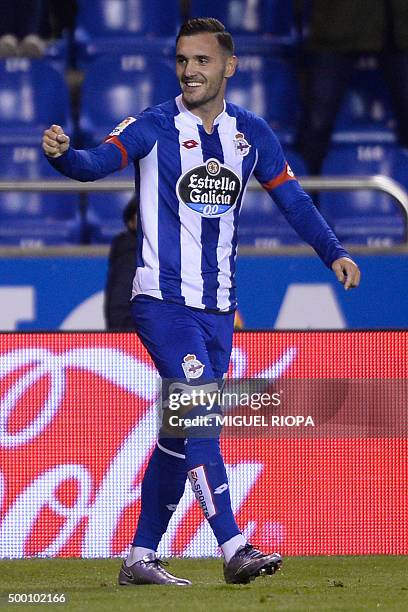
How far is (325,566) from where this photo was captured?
5402 mm

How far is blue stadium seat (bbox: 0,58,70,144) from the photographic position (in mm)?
9352

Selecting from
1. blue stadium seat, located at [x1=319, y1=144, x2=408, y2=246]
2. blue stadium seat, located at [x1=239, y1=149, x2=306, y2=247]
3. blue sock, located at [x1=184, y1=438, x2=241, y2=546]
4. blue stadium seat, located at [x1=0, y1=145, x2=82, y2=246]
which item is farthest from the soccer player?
blue stadium seat, located at [x1=0, y1=145, x2=82, y2=246]

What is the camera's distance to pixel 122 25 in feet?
32.1

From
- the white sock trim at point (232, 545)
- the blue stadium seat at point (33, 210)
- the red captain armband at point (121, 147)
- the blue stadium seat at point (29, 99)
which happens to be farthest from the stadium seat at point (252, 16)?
the white sock trim at point (232, 545)

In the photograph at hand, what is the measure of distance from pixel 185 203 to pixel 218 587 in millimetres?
1270

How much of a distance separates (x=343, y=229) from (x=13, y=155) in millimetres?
2316

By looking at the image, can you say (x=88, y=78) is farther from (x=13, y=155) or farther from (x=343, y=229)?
(x=343, y=229)

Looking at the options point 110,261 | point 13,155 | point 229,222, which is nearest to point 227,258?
point 229,222

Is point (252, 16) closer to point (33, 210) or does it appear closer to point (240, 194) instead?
point (33, 210)

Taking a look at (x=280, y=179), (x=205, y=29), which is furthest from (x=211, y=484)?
(x=205, y=29)

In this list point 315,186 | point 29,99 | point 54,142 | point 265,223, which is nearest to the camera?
point 54,142

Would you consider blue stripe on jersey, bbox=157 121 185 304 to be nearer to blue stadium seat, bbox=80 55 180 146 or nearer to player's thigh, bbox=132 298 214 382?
player's thigh, bbox=132 298 214 382

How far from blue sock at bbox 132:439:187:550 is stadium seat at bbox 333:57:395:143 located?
510cm

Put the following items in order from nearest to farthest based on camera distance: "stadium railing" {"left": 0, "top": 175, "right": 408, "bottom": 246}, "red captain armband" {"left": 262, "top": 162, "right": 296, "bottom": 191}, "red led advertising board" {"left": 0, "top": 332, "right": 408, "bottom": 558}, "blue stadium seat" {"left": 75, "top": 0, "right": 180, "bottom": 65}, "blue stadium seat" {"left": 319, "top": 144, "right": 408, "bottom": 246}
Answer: "red captain armband" {"left": 262, "top": 162, "right": 296, "bottom": 191} < "red led advertising board" {"left": 0, "top": 332, "right": 408, "bottom": 558} < "stadium railing" {"left": 0, "top": 175, "right": 408, "bottom": 246} < "blue stadium seat" {"left": 319, "top": 144, "right": 408, "bottom": 246} < "blue stadium seat" {"left": 75, "top": 0, "right": 180, "bottom": 65}
